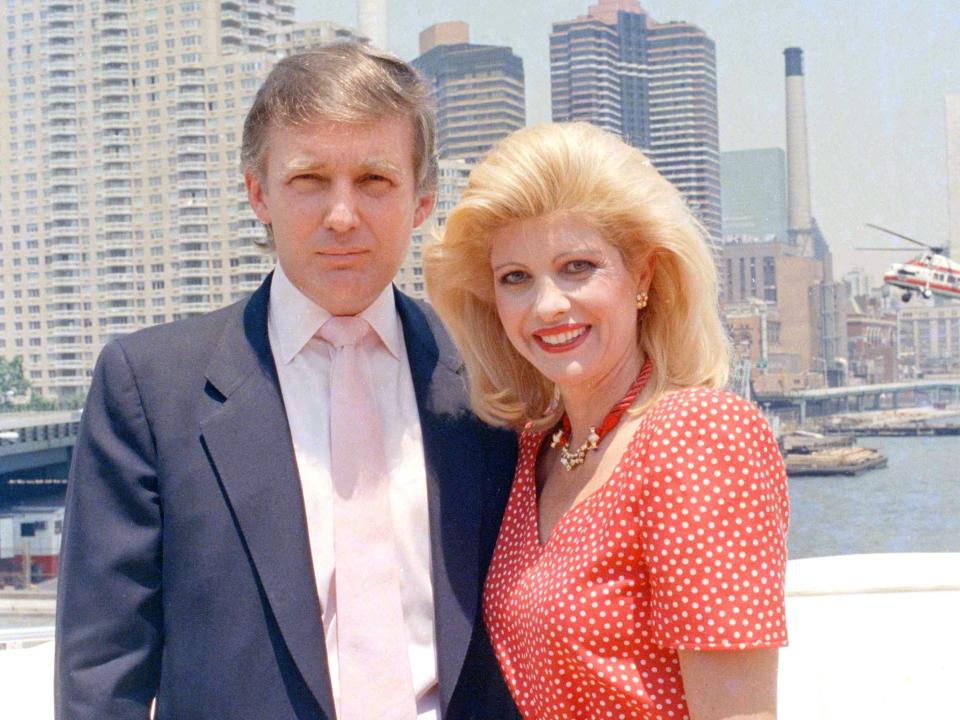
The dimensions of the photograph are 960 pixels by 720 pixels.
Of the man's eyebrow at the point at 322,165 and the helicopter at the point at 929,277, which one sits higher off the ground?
the helicopter at the point at 929,277

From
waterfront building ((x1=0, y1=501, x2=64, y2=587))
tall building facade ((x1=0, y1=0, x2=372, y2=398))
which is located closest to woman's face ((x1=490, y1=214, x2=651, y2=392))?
waterfront building ((x1=0, y1=501, x2=64, y2=587))

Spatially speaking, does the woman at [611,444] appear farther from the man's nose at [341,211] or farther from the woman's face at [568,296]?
the man's nose at [341,211]

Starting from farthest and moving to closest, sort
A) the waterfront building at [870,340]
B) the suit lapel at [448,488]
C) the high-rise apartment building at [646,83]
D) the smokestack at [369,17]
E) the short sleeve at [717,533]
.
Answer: the high-rise apartment building at [646,83], the waterfront building at [870,340], the smokestack at [369,17], the suit lapel at [448,488], the short sleeve at [717,533]

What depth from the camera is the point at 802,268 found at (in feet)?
87.9

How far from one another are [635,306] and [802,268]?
26.6 meters

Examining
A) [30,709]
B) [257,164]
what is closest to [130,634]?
[257,164]

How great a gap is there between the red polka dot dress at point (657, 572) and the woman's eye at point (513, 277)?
0.24 meters

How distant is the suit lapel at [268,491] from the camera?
1.30 meters

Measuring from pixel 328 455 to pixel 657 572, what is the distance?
1.51 feet

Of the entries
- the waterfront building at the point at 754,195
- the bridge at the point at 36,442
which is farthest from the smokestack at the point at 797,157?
the bridge at the point at 36,442

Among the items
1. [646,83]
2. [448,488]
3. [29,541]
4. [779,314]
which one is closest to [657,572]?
[448,488]

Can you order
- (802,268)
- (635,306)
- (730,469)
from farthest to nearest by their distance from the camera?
1. (802,268)
2. (635,306)
3. (730,469)

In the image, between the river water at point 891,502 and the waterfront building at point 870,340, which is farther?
the waterfront building at point 870,340

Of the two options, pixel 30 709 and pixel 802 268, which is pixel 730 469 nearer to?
pixel 30 709
